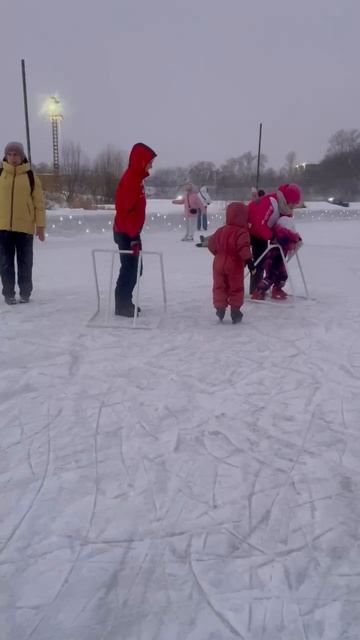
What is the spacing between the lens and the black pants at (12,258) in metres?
6.45

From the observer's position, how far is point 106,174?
129 ft

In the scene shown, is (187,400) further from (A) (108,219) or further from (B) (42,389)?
(A) (108,219)

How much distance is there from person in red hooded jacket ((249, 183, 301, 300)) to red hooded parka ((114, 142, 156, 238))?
67.9 inches

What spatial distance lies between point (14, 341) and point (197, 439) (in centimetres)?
273

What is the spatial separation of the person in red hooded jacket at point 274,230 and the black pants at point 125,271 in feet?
5.95

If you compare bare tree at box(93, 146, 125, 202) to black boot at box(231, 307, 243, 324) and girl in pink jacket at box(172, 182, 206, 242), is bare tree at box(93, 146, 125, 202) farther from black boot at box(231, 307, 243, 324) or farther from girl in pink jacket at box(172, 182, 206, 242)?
black boot at box(231, 307, 243, 324)

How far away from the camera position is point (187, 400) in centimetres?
369

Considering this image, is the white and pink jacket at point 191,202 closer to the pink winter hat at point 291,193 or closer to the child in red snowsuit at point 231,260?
the pink winter hat at point 291,193

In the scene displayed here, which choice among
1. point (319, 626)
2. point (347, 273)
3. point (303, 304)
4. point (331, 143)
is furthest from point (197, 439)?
point (331, 143)

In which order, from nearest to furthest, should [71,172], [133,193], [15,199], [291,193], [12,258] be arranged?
[133,193], [15,199], [12,258], [291,193], [71,172]

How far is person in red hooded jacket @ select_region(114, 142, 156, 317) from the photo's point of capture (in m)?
5.71

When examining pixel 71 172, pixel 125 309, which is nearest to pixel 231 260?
pixel 125 309

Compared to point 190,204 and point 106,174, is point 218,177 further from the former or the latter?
point 190,204

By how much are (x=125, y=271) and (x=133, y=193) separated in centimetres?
91
